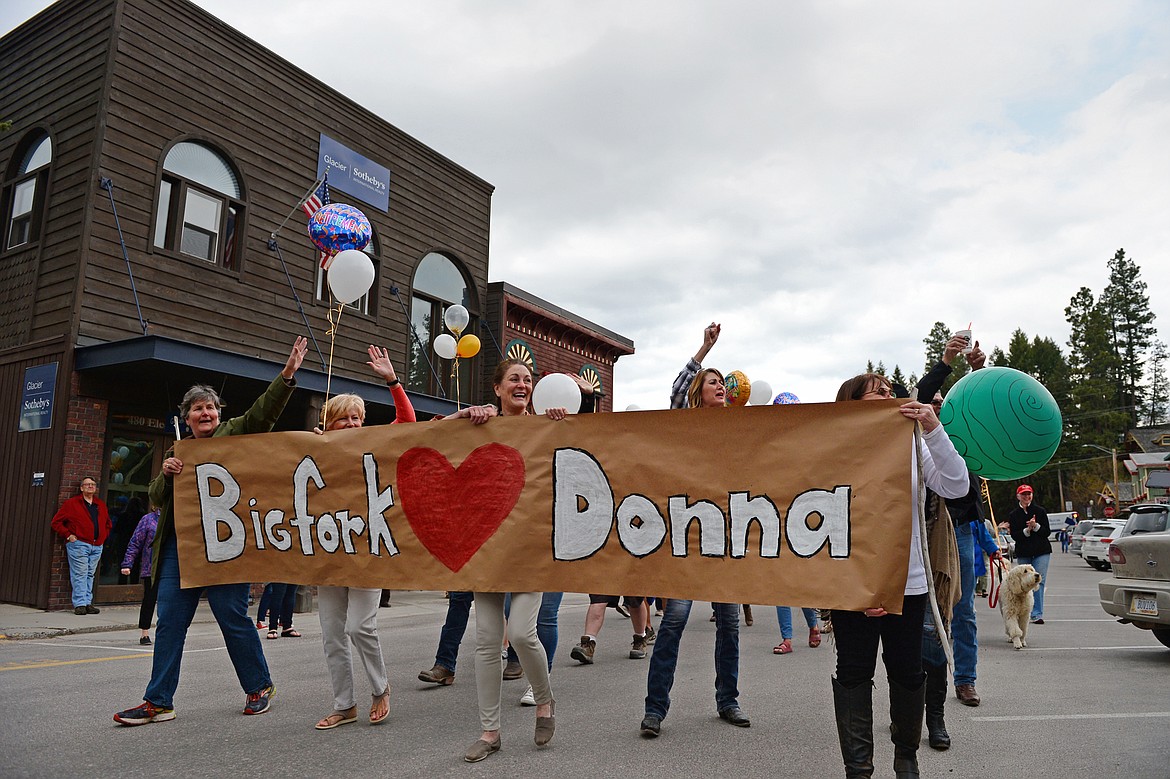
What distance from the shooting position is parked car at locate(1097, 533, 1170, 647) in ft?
22.9

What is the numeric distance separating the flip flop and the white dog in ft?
21.5

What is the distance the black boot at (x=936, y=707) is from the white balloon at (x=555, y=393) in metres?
2.73

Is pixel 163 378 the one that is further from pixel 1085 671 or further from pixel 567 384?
pixel 1085 671

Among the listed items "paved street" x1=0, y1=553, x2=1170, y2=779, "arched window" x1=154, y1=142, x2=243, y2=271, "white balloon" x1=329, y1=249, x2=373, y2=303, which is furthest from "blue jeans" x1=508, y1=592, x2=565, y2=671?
"arched window" x1=154, y1=142, x2=243, y2=271

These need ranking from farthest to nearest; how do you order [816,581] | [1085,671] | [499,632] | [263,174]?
[263,174], [1085,671], [499,632], [816,581]

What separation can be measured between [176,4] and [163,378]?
6.05 metres

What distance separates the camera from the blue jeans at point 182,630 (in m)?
4.57

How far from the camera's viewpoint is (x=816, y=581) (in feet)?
11.9

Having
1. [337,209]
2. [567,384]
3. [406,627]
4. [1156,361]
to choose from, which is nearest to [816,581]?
[567,384]

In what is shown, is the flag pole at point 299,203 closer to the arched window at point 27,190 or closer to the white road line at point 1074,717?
the arched window at point 27,190

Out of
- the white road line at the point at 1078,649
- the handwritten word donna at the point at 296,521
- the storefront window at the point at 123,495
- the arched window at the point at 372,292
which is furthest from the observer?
the arched window at the point at 372,292

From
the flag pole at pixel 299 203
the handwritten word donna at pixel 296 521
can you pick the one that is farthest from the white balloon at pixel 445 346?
the handwritten word donna at pixel 296 521

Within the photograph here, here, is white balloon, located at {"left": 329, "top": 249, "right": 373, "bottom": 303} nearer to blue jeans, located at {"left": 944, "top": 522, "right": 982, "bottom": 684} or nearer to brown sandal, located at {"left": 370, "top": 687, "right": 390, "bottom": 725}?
brown sandal, located at {"left": 370, "top": 687, "right": 390, "bottom": 725}

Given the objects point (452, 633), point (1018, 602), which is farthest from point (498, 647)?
point (1018, 602)
